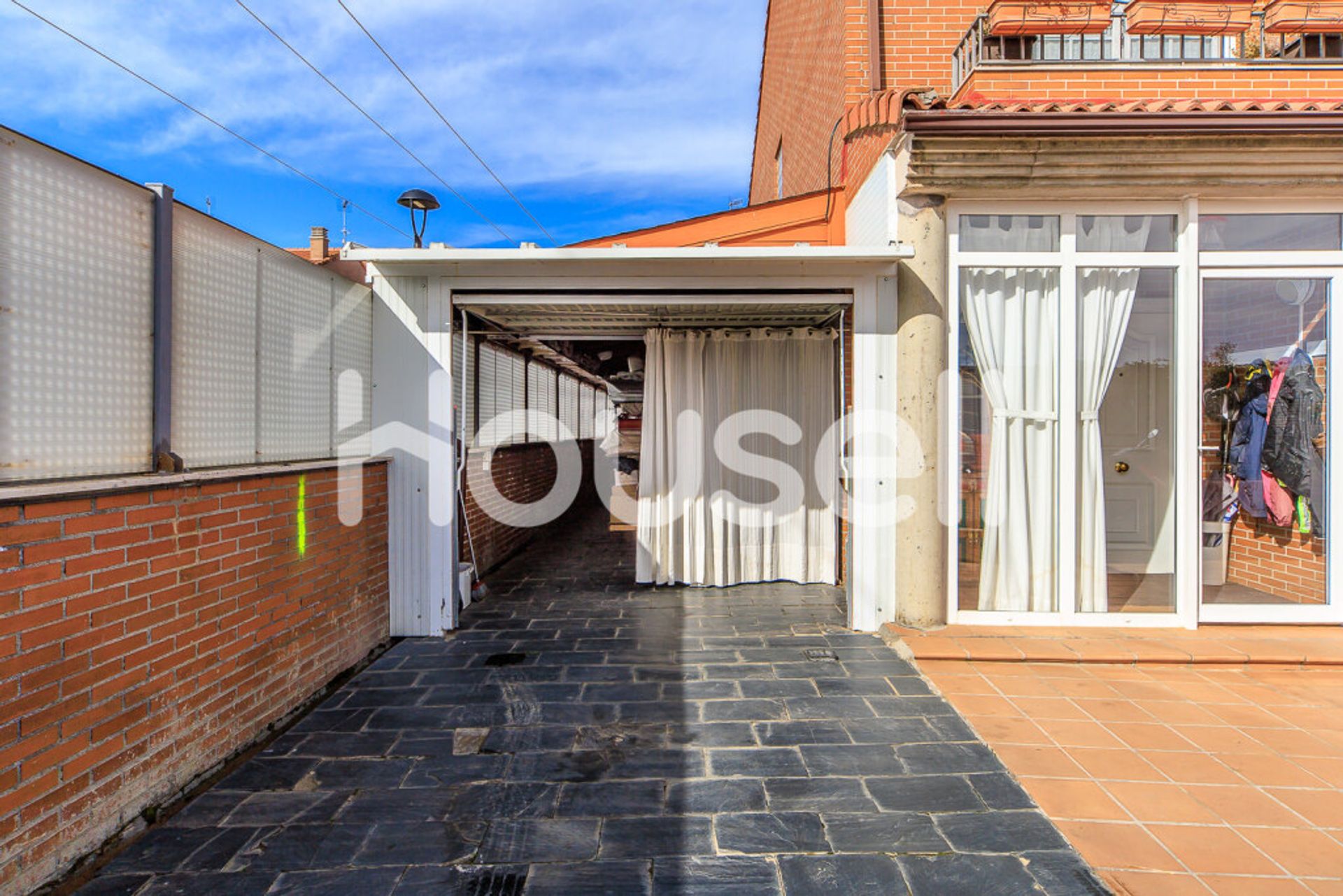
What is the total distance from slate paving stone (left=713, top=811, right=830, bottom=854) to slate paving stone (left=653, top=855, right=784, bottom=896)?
0.21 feet

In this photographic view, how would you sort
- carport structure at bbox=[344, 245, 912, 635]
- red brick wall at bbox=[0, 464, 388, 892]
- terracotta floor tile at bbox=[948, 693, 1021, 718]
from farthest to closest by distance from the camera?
carport structure at bbox=[344, 245, 912, 635]
terracotta floor tile at bbox=[948, 693, 1021, 718]
red brick wall at bbox=[0, 464, 388, 892]

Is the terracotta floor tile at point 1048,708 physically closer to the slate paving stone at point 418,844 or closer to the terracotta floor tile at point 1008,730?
the terracotta floor tile at point 1008,730

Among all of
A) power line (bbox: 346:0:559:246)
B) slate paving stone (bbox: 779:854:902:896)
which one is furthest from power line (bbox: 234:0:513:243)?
slate paving stone (bbox: 779:854:902:896)

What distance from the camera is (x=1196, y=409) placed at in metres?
4.54

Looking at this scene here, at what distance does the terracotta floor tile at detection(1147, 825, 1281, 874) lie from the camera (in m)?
2.30

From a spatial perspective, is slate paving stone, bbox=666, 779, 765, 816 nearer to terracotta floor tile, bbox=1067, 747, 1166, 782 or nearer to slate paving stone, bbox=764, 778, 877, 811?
slate paving stone, bbox=764, 778, 877, 811

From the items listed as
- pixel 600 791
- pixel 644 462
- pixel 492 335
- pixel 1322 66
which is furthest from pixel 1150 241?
pixel 492 335

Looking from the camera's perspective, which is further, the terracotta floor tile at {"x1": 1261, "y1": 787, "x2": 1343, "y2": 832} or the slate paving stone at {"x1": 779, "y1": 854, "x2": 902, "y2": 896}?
the terracotta floor tile at {"x1": 1261, "y1": 787, "x2": 1343, "y2": 832}

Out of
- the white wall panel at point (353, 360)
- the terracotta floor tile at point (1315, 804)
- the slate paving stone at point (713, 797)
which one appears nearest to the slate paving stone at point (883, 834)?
the slate paving stone at point (713, 797)

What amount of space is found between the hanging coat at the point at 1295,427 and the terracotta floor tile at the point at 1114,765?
2.87m

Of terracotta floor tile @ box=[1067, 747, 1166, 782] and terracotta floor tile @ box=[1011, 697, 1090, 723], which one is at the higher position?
terracotta floor tile @ box=[1011, 697, 1090, 723]

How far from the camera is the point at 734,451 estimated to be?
6.30 meters

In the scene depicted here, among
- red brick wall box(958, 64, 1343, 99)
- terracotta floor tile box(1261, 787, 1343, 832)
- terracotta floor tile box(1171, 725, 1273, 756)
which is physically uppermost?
red brick wall box(958, 64, 1343, 99)

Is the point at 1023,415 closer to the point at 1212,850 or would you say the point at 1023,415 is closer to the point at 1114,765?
the point at 1114,765
